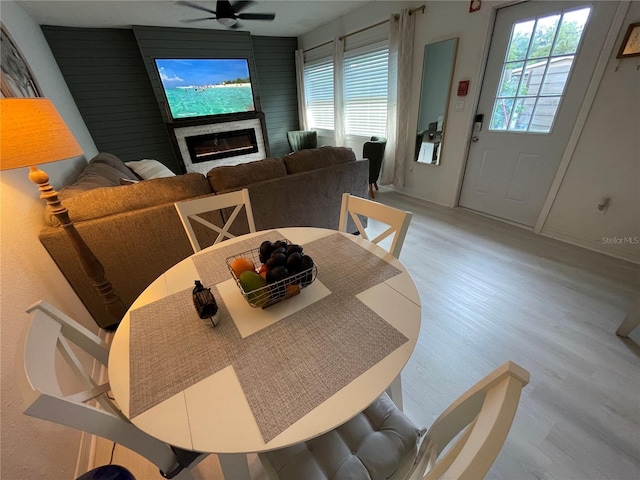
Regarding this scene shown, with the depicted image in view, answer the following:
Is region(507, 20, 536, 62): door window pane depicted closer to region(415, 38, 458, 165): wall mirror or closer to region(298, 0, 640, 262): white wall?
region(298, 0, 640, 262): white wall

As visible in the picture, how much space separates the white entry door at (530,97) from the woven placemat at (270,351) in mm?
2528

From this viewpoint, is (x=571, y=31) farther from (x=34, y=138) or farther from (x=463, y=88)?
(x=34, y=138)

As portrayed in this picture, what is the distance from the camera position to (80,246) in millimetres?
1282

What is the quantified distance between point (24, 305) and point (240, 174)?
50.4 inches

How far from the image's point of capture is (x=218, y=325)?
758 mm

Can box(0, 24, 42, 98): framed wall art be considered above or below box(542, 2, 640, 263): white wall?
above

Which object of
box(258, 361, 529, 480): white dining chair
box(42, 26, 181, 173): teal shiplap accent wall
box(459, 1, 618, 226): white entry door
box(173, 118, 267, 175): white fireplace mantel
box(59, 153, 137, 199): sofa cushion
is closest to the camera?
box(258, 361, 529, 480): white dining chair

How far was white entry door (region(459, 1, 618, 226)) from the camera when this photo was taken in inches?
76.0

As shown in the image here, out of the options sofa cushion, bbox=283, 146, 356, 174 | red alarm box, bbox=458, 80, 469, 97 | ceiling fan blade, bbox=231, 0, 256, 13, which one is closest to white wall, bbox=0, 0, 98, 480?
sofa cushion, bbox=283, 146, 356, 174

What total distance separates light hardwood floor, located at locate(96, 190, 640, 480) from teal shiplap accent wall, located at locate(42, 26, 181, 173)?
14.2 feet

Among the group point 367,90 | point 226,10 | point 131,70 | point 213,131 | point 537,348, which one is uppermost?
point 226,10

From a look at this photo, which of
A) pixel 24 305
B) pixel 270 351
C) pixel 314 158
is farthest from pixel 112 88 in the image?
pixel 270 351

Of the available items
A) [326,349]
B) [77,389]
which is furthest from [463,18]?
[77,389]

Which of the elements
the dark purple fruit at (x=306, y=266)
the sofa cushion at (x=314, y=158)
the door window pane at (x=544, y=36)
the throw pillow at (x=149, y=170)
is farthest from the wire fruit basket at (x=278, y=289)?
the door window pane at (x=544, y=36)
